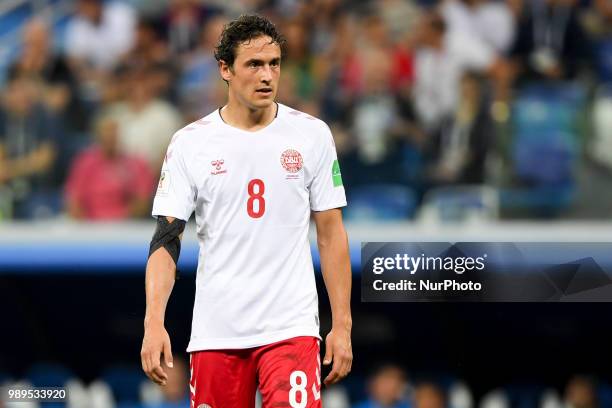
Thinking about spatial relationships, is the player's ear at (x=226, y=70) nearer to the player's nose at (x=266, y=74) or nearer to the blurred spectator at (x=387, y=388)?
the player's nose at (x=266, y=74)

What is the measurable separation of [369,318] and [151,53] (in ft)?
10.3

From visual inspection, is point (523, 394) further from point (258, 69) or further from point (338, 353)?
point (258, 69)

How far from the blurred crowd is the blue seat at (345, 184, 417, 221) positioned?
41 mm

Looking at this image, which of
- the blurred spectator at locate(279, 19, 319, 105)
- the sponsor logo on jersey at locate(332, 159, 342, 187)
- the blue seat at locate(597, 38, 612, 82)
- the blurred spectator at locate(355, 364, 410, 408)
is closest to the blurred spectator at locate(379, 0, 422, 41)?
the blurred spectator at locate(279, 19, 319, 105)

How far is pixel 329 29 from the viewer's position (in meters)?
8.97

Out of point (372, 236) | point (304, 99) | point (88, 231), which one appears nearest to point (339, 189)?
point (372, 236)

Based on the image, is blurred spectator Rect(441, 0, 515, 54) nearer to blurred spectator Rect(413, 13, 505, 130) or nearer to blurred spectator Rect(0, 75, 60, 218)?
blurred spectator Rect(413, 13, 505, 130)

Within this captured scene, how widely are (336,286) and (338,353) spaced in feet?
0.86

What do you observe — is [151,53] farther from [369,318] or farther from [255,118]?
[255,118]

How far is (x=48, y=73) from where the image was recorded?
9.03m

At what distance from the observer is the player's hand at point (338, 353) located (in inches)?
163

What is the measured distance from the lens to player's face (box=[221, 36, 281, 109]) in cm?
418

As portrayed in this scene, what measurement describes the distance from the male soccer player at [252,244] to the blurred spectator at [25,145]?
424cm

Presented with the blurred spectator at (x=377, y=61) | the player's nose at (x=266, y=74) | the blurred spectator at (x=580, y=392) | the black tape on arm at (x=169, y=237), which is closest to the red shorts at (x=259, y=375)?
the black tape on arm at (x=169, y=237)
